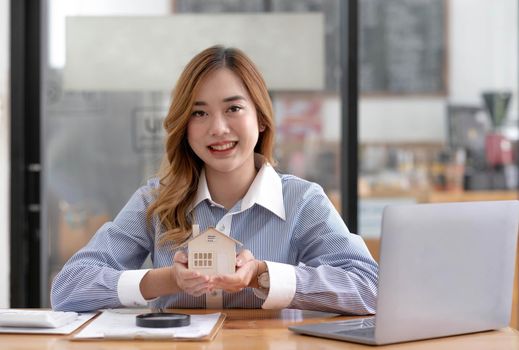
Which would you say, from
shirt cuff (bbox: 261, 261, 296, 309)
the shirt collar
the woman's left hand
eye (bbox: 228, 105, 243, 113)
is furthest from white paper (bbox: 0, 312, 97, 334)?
eye (bbox: 228, 105, 243, 113)

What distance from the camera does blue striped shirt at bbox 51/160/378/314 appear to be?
217 cm

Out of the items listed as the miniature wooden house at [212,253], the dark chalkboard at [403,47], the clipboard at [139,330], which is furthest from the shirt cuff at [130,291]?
the dark chalkboard at [403,47]

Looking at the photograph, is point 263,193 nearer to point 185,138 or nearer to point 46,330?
point 185,138

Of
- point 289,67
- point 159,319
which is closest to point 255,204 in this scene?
point 159,319

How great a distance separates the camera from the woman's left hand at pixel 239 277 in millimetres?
1979

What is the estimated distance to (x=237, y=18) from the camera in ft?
12.8

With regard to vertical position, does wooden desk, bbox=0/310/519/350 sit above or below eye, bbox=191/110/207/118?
below

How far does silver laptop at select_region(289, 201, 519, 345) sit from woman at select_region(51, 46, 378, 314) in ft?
1.09

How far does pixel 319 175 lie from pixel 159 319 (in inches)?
120

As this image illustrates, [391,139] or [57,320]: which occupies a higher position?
[391,139]

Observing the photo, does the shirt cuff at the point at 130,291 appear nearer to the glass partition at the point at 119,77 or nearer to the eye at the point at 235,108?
the eye at the point at 235,108

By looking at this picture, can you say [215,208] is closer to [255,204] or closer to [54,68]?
[255,204]

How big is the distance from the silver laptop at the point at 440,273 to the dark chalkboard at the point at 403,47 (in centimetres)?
415

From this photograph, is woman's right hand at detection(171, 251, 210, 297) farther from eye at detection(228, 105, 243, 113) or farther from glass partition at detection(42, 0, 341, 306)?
glass partition at detection(42, 0, 341, 306)
